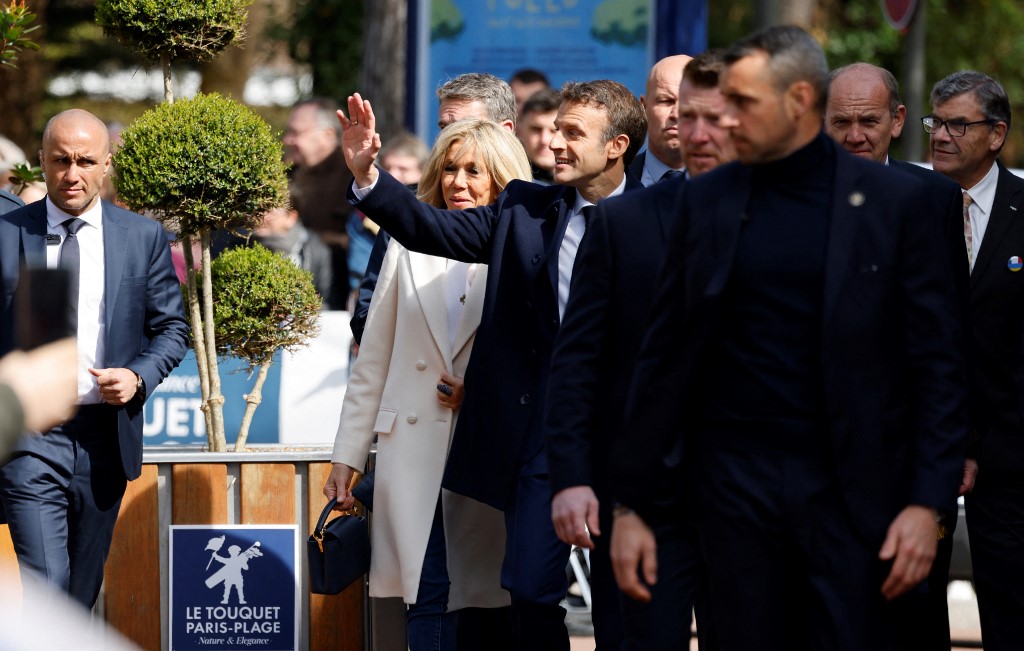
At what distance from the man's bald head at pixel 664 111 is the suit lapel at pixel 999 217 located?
1153 millimetres

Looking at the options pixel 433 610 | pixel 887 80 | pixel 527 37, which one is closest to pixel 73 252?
pixel 433 610

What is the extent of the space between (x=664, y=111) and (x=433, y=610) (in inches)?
82.2

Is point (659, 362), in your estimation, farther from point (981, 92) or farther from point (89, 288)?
point (89, 288)

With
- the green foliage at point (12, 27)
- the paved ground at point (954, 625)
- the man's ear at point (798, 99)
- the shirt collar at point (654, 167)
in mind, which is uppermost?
the green foliage at point (12, 27)

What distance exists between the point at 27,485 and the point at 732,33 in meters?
16.2

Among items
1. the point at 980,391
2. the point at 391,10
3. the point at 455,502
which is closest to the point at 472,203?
the point at 455,502

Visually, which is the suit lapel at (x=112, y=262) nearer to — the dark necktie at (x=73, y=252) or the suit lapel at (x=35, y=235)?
the dark necktie at (x=73, y=252)

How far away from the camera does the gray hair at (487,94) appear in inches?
275

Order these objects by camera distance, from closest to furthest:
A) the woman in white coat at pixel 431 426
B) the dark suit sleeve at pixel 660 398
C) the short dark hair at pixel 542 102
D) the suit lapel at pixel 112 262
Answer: the dark suit sleeve at pixel 660 398
the woman in white coat at pixel 431 426
the suit lapel at pixel 112 262
the short dark hair at pixel 542 102

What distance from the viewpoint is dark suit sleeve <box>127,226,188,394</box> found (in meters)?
6.14

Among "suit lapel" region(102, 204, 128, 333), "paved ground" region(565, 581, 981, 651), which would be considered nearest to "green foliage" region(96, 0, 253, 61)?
"suit lapel" region(102, 204, 128, 333)

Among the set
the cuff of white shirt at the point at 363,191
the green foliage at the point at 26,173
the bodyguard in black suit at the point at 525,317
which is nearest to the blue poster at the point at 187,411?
the green foliage at the point at 26,173

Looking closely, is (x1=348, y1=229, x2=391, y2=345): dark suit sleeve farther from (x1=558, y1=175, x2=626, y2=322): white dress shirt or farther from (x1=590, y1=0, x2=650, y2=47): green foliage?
(x1=590, y1=0, x2=650, y2=47): green foliage

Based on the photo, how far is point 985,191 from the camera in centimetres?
590
